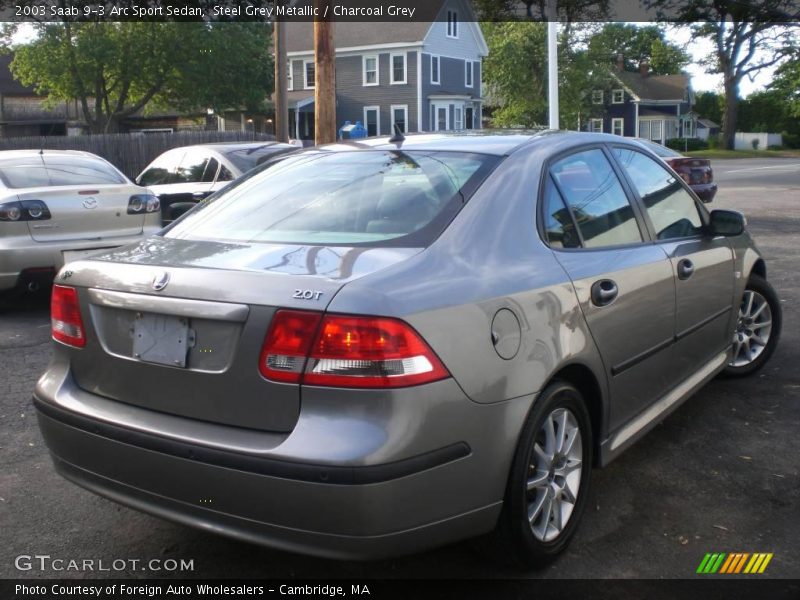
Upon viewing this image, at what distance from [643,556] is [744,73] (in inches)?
2453

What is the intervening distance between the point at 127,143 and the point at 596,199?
2129 centimetres

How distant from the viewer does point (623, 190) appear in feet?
13.5

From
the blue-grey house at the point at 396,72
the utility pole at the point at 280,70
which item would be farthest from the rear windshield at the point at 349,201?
the blue-grey house at the point at 396,72

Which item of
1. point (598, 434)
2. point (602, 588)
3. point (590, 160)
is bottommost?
point (602, 588)

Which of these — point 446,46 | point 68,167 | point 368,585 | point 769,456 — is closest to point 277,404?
point 368,585

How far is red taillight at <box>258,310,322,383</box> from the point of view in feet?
8.71

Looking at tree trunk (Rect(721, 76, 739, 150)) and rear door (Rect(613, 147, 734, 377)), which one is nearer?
rear door (Rect(613, 147, 734, 377))

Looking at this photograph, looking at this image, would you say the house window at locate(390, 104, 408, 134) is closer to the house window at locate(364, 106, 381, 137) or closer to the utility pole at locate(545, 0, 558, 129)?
the house window at locate(364, 106, 381, 137)

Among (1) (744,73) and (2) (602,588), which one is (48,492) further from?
(1) (744,73)

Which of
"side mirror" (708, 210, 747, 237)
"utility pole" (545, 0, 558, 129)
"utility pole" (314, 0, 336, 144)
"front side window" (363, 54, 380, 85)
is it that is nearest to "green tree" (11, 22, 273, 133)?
"front side window" (363, 54, 380, 85)

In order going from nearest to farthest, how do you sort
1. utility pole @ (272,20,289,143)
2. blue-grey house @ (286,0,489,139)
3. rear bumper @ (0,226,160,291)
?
rear bumper @ (0,226,160,291) < utility pole @ (272,20,289,143) < blue-grey house @ (286,0,489,139)

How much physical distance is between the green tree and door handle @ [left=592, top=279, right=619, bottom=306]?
41546 mm

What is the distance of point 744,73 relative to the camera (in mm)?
59281

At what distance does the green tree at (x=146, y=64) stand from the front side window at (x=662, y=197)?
40.6m
